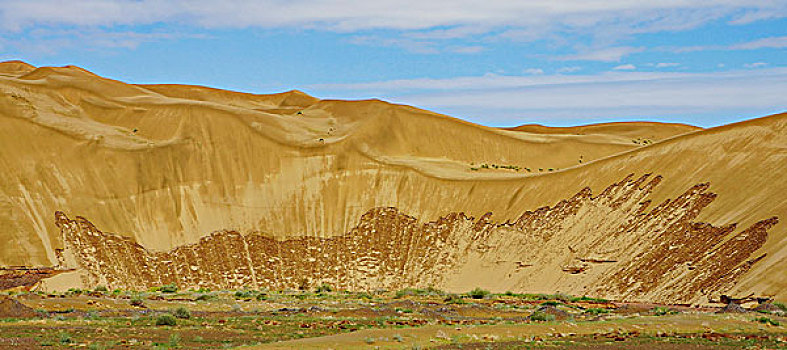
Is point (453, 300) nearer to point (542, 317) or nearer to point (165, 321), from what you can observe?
point (542, 317)

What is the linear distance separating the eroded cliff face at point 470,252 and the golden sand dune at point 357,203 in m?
0.12

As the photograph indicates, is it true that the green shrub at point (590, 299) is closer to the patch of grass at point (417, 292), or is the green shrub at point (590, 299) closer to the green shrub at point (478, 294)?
the green shrub at point (478, 294)

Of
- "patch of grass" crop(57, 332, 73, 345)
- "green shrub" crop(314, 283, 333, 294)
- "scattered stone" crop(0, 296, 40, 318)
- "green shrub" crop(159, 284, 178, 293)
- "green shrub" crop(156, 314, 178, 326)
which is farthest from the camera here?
"green shrub" crop(314, 283, 333, 294)

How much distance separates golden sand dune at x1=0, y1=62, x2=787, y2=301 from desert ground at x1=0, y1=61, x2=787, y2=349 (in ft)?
0.48

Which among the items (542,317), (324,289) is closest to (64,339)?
(542,317)

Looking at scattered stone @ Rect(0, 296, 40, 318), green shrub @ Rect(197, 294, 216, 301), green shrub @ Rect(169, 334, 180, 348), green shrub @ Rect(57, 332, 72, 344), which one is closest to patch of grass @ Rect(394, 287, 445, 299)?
green shrub @ Rect(197, 294, 216, 301)

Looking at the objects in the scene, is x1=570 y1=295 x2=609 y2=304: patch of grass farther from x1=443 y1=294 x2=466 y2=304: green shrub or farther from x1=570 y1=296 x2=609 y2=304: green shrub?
x1=443 y1=294 x2=466 y2=304: green shrub

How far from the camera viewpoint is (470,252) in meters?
57.1

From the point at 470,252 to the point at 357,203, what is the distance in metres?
10.5

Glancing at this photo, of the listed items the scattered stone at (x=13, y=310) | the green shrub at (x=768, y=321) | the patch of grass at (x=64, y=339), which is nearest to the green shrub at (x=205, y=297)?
the scattered stone at (x=13, y=310)

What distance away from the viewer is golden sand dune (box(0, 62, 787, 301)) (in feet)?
163

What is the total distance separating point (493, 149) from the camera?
8344 centimetres

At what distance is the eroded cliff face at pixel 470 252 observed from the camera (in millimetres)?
48531

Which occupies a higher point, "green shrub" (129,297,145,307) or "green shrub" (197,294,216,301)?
"green shrub" (129,297,145,307)
